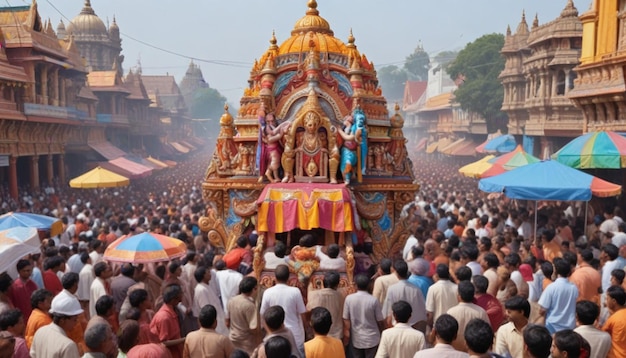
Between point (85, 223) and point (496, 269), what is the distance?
34.6ft

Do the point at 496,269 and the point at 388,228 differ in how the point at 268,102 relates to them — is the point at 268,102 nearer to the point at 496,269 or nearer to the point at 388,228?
the point at 388,228

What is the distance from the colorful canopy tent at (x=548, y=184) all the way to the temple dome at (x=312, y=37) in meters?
4.77

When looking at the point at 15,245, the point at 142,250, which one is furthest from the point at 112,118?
the point at 15,245

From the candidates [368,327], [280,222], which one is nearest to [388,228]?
[280,222]

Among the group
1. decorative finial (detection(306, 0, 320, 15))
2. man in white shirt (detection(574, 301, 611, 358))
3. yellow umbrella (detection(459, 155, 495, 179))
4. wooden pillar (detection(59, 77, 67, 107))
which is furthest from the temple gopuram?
wooden pillar (detection(59, 77, 67, 107))

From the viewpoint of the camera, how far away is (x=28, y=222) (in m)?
9.05

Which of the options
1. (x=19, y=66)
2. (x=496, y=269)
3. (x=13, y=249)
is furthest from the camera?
Answer: (x=19, y=66)

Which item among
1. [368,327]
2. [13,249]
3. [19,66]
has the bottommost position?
[368,327]

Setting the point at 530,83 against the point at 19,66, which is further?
the point at 530,83

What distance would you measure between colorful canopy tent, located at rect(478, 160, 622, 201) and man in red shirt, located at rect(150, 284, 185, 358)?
7.59m

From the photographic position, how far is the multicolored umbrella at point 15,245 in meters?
6.80

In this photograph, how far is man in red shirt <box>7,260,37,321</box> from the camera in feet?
22.6

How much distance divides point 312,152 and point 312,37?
10.5 ft

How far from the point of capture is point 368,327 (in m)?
6.38
